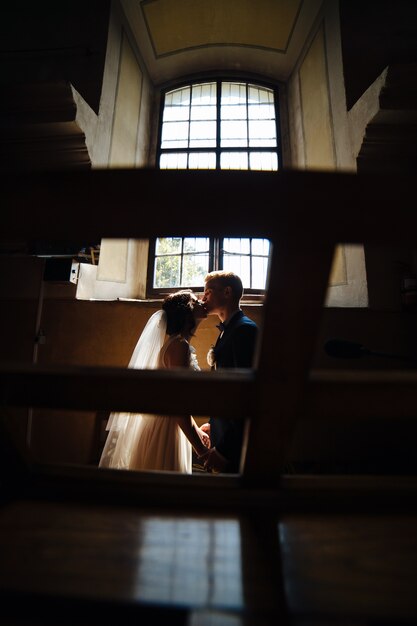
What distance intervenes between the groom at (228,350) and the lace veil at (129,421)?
390mm

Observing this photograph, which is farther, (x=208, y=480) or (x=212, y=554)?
(x=208, y=480)

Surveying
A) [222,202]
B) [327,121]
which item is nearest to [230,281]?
[222,202]

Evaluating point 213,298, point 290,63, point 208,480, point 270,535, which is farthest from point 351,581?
point 290,63

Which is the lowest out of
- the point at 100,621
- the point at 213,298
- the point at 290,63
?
the point at 100,621

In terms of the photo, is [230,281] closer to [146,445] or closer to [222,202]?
[146,445]

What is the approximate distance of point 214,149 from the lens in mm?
4285

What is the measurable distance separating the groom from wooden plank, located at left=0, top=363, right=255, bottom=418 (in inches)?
33.0

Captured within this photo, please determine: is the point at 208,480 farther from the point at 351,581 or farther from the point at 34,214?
the point at 34,214

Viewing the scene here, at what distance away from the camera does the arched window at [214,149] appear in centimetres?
380

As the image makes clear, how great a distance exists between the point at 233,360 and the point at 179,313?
0.53 metres

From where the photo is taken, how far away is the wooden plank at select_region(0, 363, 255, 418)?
2.19ft

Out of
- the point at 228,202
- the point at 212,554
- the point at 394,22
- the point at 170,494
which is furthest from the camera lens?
the point at 394,22

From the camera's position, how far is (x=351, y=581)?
54 centimetres

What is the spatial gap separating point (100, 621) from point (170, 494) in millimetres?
342
